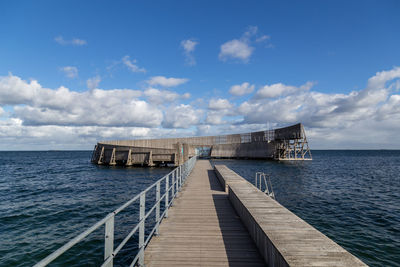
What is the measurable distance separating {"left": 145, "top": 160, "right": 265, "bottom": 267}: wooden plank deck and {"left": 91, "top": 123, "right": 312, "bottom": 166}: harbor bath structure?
2472cm

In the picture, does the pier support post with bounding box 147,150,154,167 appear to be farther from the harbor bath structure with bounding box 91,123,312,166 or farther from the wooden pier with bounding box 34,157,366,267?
the wooden pier with bounding box 34,157,366,267

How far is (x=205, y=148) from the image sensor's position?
67.2 metres

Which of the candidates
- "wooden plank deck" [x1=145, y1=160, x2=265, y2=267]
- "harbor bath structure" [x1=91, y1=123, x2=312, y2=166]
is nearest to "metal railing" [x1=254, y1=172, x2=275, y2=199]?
"wooden plank deck" [x1=145, y1=160, x2=265, y2=267]

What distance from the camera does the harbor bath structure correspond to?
37000mm

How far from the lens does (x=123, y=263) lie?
19.2 feet

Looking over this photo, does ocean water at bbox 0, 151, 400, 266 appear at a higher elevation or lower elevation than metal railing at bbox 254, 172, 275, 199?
lower

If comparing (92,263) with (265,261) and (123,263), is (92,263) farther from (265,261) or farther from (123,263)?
(265,261)

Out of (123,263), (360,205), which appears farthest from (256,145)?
(123,263)

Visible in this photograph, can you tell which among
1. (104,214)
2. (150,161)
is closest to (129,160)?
(150,161)

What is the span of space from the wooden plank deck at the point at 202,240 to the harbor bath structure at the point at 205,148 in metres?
24.7

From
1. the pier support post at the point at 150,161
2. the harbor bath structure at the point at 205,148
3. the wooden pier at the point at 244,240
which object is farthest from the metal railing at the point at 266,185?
the pier support post at the point at 150,161

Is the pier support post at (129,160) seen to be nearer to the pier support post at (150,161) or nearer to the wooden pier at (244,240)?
the pier support post at (150,161)

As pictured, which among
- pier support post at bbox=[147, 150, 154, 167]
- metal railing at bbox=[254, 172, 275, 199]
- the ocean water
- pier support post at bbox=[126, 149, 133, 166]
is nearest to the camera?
the ocean water

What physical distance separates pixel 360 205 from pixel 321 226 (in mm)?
5714
